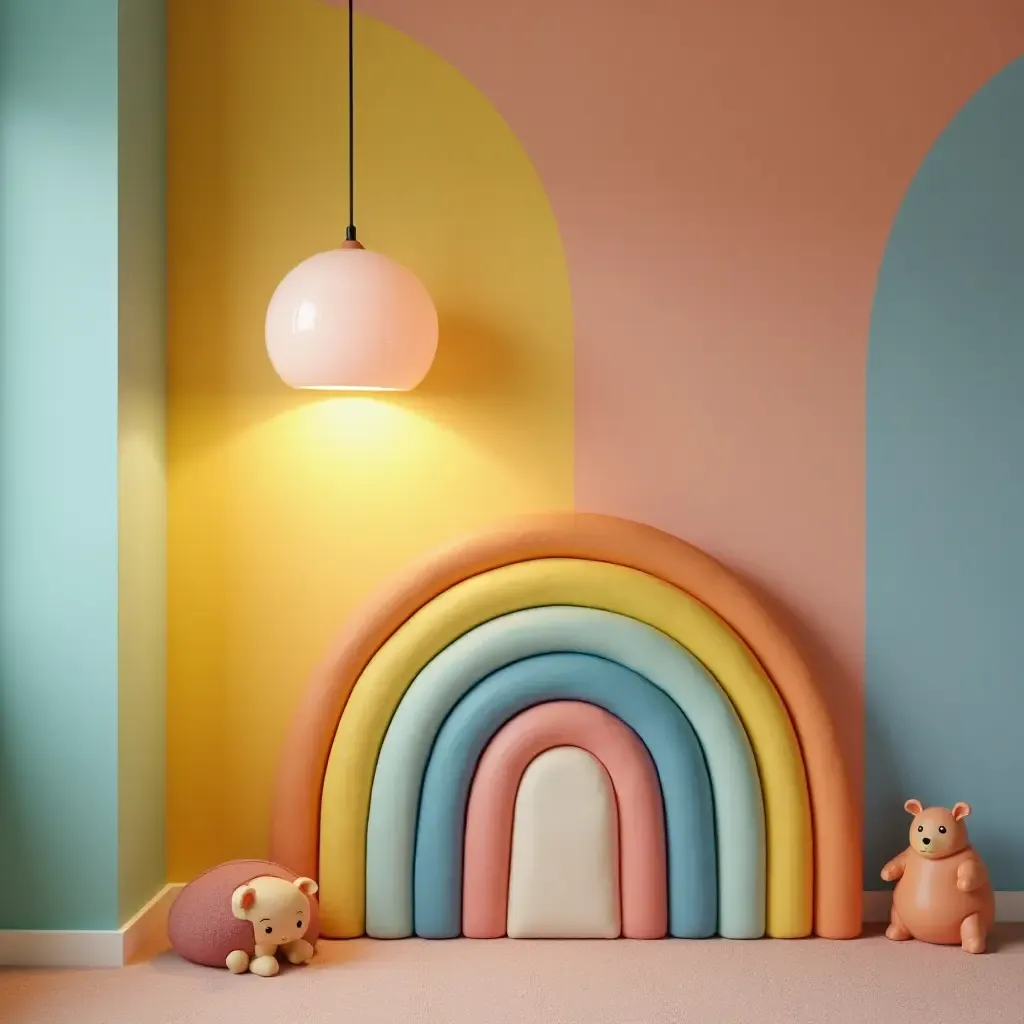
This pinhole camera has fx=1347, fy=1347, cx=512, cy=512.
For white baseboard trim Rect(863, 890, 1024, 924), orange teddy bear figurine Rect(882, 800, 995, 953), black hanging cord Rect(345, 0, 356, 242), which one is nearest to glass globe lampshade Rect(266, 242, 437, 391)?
black hanging cord Rect(345, 0, 356, 242)

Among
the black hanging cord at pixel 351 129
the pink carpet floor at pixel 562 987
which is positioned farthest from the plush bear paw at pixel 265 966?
the black hanging cord at pixel 351 129

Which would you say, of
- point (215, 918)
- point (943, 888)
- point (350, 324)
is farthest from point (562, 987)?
point (350, 324)

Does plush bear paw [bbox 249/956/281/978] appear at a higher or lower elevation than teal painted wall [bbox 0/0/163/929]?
lower

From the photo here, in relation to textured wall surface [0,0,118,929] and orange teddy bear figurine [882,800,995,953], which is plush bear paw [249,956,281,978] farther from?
orange teddy bear figurine [882,800,995,953]

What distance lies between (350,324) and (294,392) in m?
0.44

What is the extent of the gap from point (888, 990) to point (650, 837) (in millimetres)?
570

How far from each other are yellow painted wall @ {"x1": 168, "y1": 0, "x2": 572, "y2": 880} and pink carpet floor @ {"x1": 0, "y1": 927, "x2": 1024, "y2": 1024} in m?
0.51

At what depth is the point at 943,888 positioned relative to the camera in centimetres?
288

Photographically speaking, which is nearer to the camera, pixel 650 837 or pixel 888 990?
pixel 888 990

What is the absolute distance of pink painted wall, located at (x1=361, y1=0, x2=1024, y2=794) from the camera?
3.13 meters

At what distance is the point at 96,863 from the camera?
278 cm

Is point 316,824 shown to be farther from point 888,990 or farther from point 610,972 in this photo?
point 888,990

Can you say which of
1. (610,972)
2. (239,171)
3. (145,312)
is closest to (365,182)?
(239,171)

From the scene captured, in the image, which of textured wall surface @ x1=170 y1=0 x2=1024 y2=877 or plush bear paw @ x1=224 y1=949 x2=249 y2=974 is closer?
plush bear paw @ x1=224 y1=949 x2=249 y2=974
